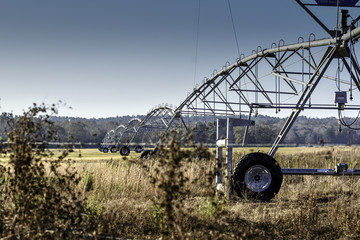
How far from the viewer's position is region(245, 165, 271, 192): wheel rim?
9258mm

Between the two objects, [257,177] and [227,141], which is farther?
[257,177]

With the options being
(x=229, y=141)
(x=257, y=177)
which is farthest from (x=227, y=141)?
(x=257, y=177)

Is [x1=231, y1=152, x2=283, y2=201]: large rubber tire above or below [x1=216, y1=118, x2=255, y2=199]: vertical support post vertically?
below

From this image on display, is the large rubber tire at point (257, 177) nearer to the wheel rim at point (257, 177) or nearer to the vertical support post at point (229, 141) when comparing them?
the wheel rim at point (257, 177)

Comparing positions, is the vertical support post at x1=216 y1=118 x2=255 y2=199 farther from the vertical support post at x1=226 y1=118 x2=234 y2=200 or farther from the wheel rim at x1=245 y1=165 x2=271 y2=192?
the wheel rim at x1=245 y1=165 x2=271 y2=192

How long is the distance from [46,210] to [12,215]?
23.9 inches

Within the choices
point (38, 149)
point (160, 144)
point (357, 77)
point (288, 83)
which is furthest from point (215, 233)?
point (288, 83)

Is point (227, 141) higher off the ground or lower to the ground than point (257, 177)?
higher

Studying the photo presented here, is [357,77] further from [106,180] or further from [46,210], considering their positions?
[46,210]

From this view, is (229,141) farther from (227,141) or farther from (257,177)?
(257,177)

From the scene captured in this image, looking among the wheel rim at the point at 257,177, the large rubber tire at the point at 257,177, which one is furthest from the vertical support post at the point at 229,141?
the wheel rim at the point at 257,177

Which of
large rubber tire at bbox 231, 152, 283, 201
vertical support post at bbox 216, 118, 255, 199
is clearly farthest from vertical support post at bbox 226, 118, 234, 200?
large rubber tire at bbox 231, 152, 283, 201

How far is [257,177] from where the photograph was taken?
934 cm

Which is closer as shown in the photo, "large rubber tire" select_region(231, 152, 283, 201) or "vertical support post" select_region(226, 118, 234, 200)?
"vertical support post" select_region(226, 118, 234, 200)
